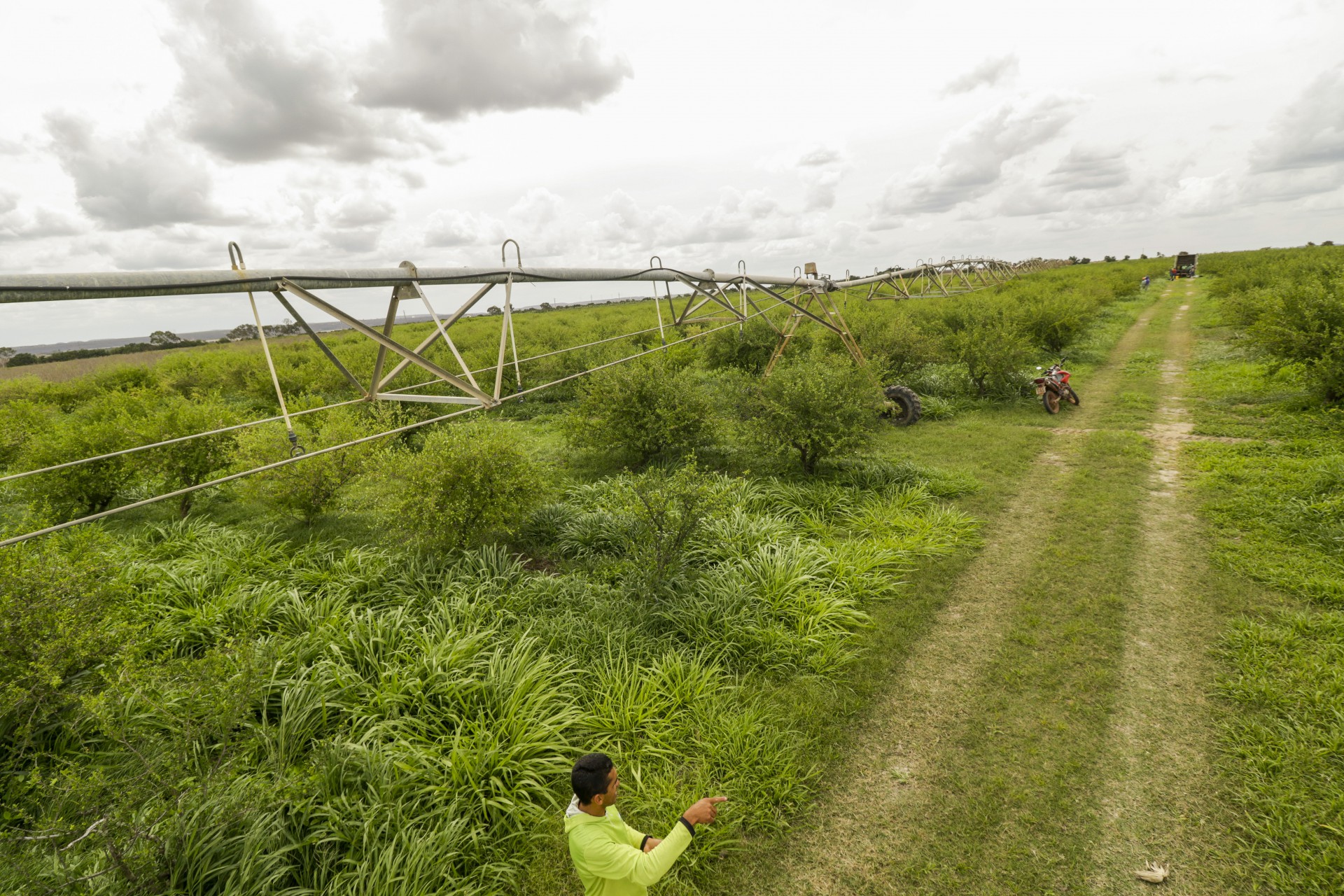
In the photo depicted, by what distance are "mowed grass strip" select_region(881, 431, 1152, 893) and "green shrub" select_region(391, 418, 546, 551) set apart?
6.90 m

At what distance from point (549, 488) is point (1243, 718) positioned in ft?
30.7

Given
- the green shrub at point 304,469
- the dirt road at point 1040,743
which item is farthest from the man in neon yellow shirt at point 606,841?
the green shrub at point 304,469

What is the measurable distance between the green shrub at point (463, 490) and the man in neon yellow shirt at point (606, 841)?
6162mm

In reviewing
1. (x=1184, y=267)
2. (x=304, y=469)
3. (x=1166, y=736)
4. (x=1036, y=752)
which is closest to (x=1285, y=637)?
(x=1166, y=736)

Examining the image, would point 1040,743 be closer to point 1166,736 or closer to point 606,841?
point 1166,736

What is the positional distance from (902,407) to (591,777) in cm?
1555

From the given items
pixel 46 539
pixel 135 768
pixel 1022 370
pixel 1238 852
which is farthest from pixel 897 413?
pixel 46 539

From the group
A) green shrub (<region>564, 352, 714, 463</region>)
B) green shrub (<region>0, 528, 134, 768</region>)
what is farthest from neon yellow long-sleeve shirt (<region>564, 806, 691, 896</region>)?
green shrub (<region>564, 352, 714, 463</region>)

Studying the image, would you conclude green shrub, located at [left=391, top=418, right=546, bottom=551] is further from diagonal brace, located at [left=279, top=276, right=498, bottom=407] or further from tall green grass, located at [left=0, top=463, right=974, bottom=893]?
diagonal brace, located at [left=279, top=276, right=498, bottom=407]

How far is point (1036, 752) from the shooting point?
201 inches

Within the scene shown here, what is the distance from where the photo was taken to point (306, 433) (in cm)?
1201

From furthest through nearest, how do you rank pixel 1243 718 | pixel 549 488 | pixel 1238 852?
pixel 549 488 < pixel 1243 718 < pixel 1238 852

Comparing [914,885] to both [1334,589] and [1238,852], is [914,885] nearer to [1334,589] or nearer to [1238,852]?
[1238,852]

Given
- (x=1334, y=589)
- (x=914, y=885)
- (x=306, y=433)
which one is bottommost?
(x=914, y=885)
